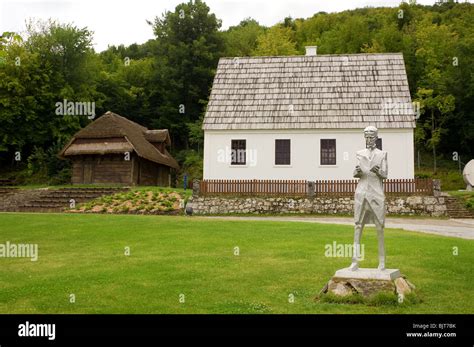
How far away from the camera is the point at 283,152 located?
32.5m

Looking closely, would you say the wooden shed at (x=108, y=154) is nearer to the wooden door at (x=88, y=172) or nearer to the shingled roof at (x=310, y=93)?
the wooden door at (x=88, y=172)

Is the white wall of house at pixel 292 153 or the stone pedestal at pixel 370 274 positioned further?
the white wall of house at pixel 292 153

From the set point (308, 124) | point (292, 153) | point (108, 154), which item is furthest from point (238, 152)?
point (108, 154)

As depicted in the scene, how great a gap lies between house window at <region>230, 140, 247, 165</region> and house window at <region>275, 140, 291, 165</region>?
1888mm

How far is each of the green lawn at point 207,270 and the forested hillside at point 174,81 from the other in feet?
96.0

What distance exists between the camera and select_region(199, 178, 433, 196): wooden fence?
27.5 meters

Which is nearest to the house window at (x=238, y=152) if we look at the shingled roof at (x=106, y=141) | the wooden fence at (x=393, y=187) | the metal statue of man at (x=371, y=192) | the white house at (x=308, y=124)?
the white house at (x=308, y=124)

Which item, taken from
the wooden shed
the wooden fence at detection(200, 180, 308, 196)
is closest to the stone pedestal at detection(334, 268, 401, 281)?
the wooden fence at detection(200, 180, 308, 196)

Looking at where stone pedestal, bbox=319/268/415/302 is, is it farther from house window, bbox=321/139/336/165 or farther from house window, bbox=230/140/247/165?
house window, bbox=230/140/247/165

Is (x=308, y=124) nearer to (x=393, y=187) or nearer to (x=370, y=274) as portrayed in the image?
(x=393, y=187)

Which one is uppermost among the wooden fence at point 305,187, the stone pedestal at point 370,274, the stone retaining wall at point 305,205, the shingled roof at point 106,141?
the shingled roof at point 106,141

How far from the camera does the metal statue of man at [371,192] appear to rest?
9.23 meters

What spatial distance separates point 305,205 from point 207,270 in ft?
55.1
